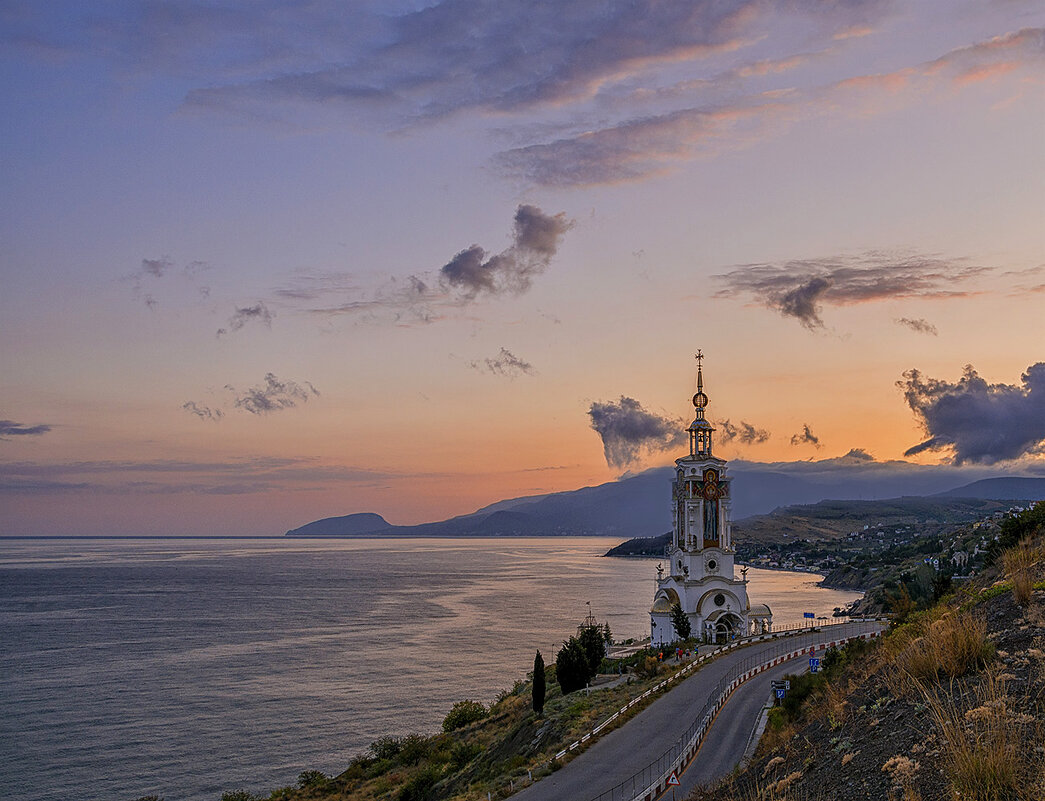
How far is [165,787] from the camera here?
43125mm

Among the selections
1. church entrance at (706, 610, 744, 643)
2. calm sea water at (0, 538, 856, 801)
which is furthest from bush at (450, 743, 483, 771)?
church entrance at (706, 610, 744, 643)

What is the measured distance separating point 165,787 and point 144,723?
1360 centimetres

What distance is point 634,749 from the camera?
83.6 ft

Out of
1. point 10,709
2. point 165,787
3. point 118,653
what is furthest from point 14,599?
→ point 165,787

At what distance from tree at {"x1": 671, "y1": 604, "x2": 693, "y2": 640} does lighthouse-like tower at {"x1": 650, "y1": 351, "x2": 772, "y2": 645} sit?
519 millimetres

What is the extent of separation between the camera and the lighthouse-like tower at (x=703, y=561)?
183ft

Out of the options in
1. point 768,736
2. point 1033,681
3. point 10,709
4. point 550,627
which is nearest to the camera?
point 1033,681

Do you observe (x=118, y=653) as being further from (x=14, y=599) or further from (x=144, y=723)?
(x=14, y=599)

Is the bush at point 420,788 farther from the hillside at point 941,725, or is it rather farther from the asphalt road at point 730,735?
the hillside at point 941,725

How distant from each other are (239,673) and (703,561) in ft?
139

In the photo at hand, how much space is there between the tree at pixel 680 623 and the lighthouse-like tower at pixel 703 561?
0.52 metres

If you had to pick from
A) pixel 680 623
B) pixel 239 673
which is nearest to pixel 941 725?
pixel 680 623

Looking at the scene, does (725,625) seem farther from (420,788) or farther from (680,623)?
(420,788)

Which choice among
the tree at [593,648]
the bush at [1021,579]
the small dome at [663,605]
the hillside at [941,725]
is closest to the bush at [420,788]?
the tree at [593,648]
